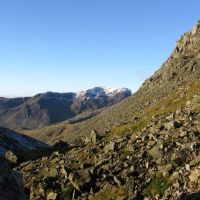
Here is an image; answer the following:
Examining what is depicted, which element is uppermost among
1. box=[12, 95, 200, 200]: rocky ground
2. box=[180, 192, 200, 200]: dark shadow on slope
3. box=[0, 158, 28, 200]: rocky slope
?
box=[0, 158, 28, 200]: rocky slope

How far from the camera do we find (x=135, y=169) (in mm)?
33094

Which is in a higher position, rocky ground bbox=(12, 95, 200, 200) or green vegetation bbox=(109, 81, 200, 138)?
green vegetation bbox=(109, 81, 200, 138)

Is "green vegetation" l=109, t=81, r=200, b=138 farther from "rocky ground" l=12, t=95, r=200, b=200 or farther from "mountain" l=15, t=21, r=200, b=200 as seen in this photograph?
"rocky ground" l=12, t=95, r=200, b=200

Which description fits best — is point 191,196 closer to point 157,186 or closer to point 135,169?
point 157,186

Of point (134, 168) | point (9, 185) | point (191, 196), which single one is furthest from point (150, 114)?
point (9, 185)

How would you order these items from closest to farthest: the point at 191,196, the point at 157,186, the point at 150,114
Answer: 1. the point at 191,196
2. the point at 157,186
3. the point at 150,114

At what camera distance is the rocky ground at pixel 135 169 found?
94.4 ft

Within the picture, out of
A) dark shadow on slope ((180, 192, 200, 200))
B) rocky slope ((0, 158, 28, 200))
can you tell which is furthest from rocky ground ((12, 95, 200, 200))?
rocky slope ((0, 158, 28, 200))

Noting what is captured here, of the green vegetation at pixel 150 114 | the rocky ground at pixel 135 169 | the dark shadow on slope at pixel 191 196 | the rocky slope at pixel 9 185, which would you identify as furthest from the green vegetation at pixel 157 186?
the green vegetation at pixel 150 114

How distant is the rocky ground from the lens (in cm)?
2878

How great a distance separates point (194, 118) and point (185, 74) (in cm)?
10287

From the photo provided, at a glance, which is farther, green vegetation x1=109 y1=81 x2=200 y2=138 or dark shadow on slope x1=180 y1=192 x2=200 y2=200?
green vegetation x1=109 y1=81 x2=200 y2=138

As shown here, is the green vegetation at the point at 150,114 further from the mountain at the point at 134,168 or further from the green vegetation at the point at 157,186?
the green vegetation at the point at 157,186

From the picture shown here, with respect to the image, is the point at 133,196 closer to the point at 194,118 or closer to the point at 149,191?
the point at 149,191
